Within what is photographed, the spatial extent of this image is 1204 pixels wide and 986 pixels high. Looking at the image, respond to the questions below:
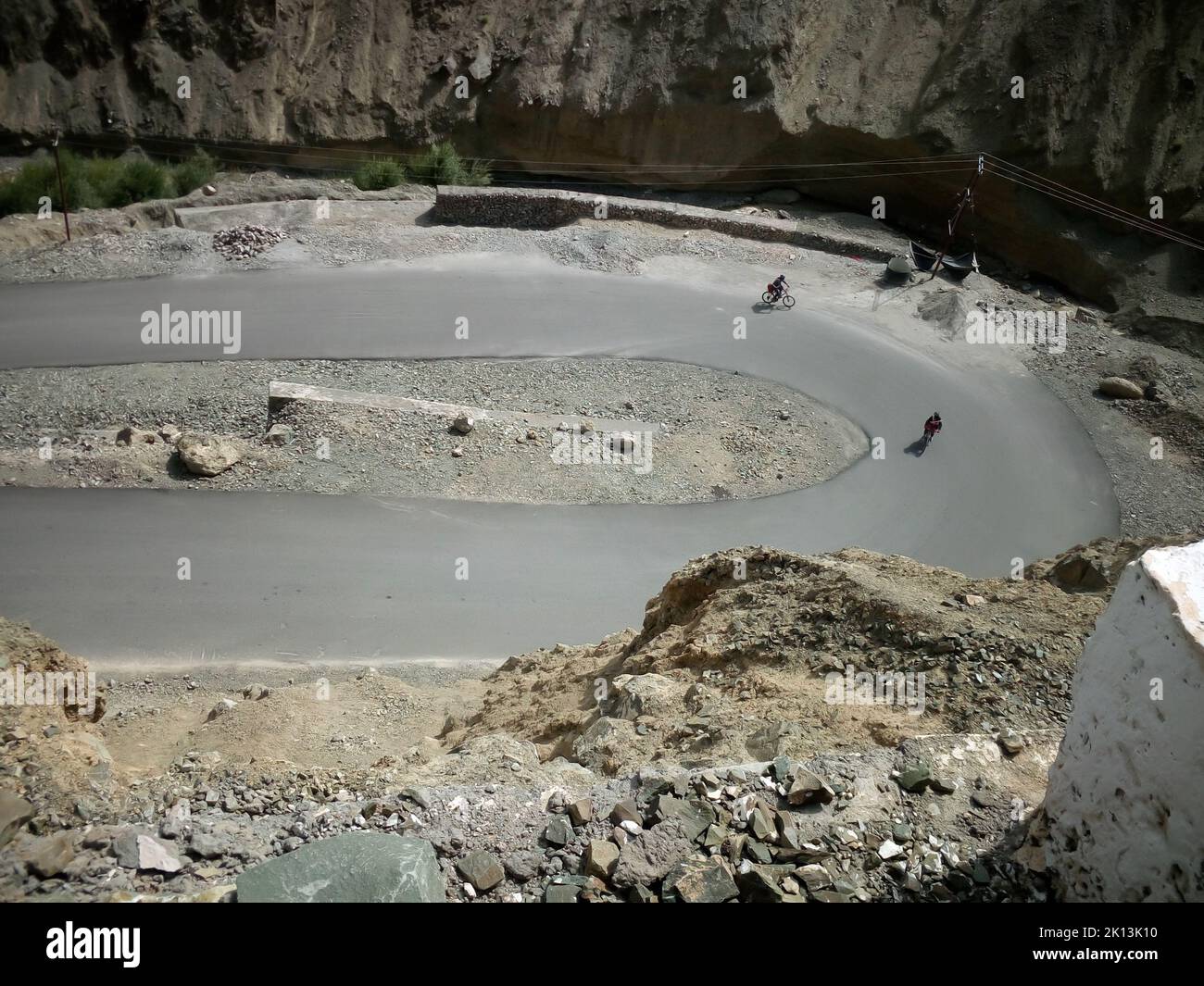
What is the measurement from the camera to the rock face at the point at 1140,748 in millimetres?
3850

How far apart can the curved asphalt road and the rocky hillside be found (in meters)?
6.65

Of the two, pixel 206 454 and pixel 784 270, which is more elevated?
pixel 784 270

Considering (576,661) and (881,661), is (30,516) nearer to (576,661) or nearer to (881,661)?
(576,661)

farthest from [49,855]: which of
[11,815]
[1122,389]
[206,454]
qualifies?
[1122,389]

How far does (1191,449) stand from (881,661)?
12.5 meters

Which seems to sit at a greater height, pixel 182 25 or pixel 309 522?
pixel 182 25

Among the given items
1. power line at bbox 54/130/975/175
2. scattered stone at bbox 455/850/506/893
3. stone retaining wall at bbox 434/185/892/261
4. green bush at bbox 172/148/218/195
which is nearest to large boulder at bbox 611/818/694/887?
scattered stone at bbox 455/850/506/893

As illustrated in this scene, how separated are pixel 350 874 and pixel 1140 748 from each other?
389 cm

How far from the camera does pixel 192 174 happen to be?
22.4 metres

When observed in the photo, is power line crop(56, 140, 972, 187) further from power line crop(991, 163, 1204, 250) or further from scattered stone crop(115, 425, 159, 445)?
scattered stone crop(115, 425, 159, 445)

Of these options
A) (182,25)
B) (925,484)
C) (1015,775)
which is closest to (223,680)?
(1015,775)

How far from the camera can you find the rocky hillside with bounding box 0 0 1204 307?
21234 millimetres

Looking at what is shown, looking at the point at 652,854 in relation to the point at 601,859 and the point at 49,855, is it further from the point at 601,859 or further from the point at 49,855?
the point at 49,855

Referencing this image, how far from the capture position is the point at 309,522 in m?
12.7
